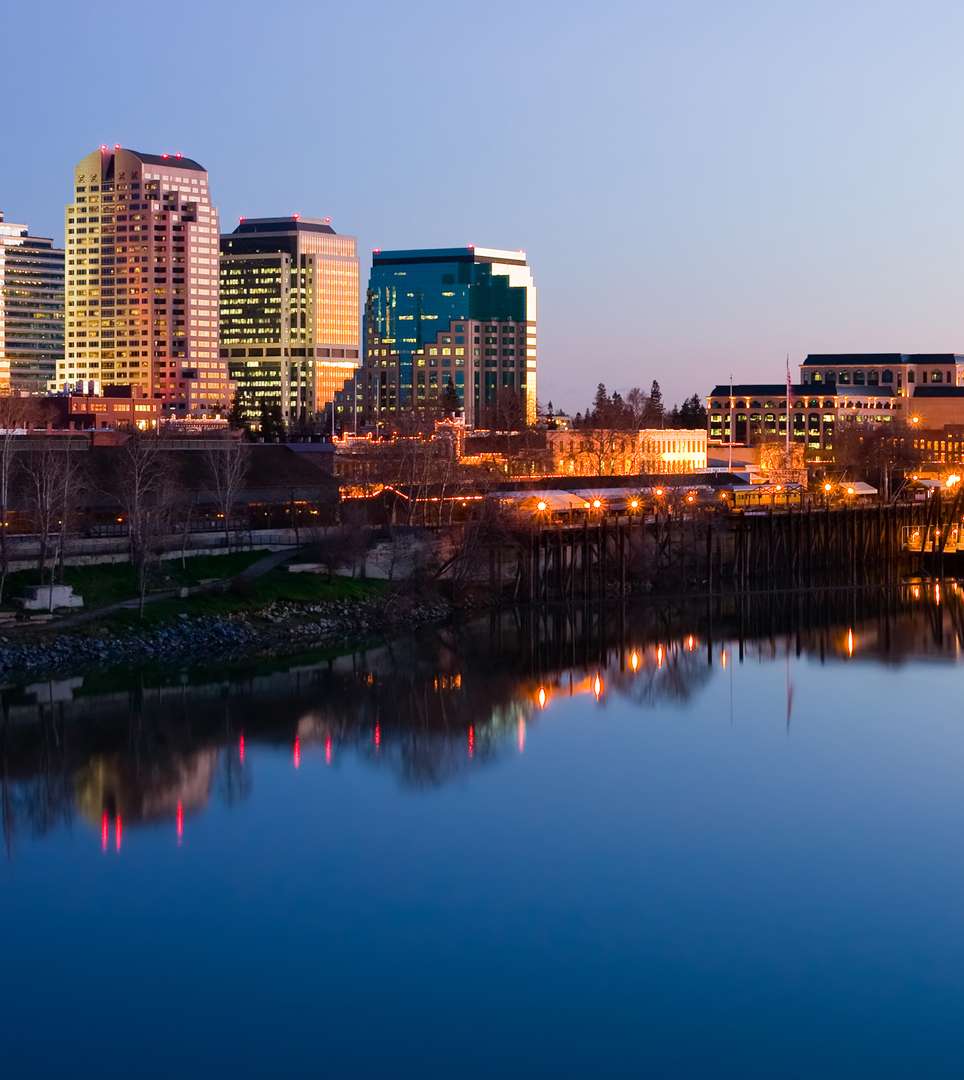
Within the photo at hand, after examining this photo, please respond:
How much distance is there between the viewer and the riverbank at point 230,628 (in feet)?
176

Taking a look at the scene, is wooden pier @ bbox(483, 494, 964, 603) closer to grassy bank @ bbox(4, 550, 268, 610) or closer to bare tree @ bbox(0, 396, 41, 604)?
grassy bank @ bbox(4, 550, 268, 610)

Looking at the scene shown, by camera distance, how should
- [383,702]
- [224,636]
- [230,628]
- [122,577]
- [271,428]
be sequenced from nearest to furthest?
[383,702] < [224,636] < [230,628] < [122,577] < [271,428]

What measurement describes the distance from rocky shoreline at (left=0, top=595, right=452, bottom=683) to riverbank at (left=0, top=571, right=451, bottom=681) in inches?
1.3

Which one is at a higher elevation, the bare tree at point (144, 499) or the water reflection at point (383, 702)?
the bare tree at point (144, 499)

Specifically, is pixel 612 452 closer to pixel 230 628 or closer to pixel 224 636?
pixel 230 628

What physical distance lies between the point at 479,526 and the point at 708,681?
18.0 metres

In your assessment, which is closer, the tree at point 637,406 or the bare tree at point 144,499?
the bare tree at point 144,499

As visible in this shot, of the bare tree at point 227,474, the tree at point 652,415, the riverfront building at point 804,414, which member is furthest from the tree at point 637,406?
the bare tree at point 227,474

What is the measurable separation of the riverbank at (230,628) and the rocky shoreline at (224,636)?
0.03 metres

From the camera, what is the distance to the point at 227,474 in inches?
2844

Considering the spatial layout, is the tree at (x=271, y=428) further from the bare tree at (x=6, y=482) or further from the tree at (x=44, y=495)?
the tree at (x=44, y=495)

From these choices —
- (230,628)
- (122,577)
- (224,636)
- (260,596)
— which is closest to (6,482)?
(122,577)

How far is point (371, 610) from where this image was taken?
64688 millimetres

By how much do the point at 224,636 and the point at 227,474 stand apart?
50.6ft
